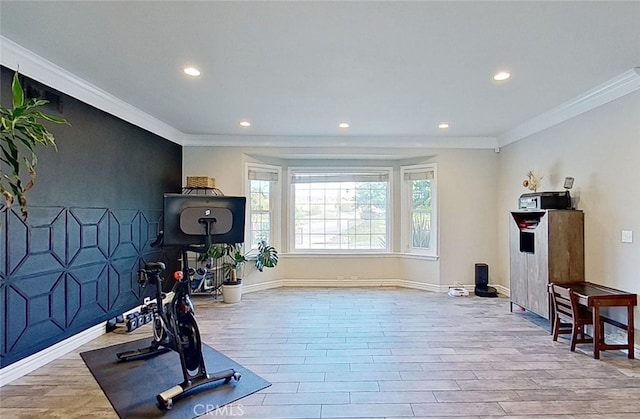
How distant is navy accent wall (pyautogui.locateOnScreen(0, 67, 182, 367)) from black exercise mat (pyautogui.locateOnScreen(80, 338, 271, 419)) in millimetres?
558

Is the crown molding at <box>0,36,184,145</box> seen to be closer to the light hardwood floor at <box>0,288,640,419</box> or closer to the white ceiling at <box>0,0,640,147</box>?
the white ceiling at <box>0,0,640,147</box>

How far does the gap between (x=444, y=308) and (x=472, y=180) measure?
2.32 metres

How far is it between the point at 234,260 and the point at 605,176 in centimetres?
484

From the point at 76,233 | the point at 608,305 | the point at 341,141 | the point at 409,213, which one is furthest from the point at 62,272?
the point at 409,213

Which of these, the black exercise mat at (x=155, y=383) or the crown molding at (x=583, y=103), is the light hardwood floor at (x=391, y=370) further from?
the crown molding at (x=583, y=103)

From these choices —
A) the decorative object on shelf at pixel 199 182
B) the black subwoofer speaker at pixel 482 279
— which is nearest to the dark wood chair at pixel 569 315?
the black subwoofer speaker at pixel 482 279

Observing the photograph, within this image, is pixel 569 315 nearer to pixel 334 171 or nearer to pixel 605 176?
pixel 605 176

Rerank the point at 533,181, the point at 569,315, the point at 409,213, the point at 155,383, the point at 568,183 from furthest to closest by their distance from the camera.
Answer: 1. the point at 409,213
2. the point at 533,181
3. the point at 568,183
4. the point at 569,315
5. the point at 155,383

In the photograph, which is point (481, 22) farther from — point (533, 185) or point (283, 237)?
point (283, 237)

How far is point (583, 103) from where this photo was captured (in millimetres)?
4156

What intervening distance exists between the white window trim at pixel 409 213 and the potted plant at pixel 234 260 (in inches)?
93.7

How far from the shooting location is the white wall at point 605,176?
3574mm

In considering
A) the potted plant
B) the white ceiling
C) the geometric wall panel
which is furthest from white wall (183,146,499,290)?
the geometric wall panel

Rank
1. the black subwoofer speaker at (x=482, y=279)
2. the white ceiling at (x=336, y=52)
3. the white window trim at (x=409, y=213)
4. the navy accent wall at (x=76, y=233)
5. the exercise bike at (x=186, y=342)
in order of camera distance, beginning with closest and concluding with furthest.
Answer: the white ceiling at (x=336, y=52) → the exercise bike at (x=186, y=342) → the navy accent wall at (x=76, y=233) → the black subwoofer speaker at (x=482, y=279) → the white window trim at (x=409, y=213)
